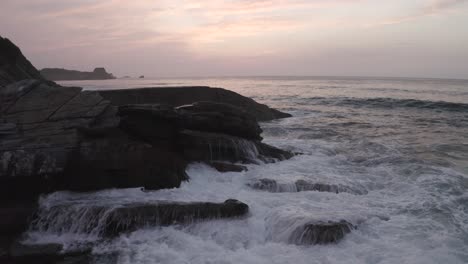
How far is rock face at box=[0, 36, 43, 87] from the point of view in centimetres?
1209

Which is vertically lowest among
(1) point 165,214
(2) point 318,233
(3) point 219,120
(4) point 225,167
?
(2) point 318,233

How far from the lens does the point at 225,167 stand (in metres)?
11.3

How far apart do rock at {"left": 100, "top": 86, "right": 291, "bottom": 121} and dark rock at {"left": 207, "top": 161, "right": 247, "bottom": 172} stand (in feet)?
26.5

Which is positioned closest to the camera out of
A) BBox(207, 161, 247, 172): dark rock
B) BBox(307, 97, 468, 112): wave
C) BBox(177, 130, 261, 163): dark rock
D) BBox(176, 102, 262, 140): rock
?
BBox(207, 161, 247, 172): dark rock

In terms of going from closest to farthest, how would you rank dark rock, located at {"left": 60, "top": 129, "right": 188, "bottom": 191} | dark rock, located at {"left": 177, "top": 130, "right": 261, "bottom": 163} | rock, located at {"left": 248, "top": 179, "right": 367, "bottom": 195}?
dark rock, located at {"left": 60, "top": 129, "right": 188, "bottom": 191} < rock, located at {"left": 248, "top": 179, "right": 367, "bottom": 195} < dark rock, located at {"left": 177, "top": 130, "right": 261, "bottom": 163}

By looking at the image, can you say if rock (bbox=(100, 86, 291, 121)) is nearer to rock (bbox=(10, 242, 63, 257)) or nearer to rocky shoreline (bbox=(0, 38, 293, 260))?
rocky shoreline (bbox=(0, 38, 293, 260))

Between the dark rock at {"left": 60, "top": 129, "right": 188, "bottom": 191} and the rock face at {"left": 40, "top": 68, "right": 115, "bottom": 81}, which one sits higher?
the rock face at {"left": 40, "top": 68, "right": 115, "bottom": 81}

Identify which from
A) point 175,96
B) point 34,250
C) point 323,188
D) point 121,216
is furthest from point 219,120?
point 175,96

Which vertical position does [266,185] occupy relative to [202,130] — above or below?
below

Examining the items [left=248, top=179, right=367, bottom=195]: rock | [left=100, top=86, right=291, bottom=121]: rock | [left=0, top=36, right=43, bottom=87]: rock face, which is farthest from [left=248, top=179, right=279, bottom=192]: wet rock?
[left=100, top=86, right=291, bottom=121]: rock

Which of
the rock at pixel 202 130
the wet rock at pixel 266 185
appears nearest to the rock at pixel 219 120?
the rock at pixel 202 130

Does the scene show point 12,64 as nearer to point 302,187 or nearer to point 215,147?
point 215,147

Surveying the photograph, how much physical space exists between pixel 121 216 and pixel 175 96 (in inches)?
545

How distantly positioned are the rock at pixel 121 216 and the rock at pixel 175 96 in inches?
461
